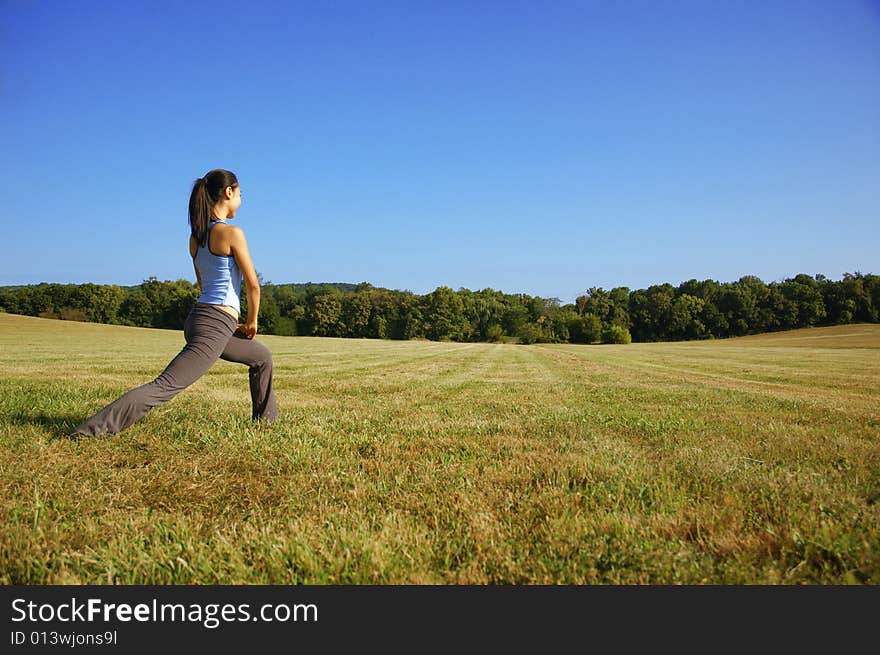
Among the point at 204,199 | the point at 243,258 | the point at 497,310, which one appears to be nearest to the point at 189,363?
the point at 243,258

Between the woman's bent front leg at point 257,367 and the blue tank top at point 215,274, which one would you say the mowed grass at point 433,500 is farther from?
the blue tank top at point 215,274

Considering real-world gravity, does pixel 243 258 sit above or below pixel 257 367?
above

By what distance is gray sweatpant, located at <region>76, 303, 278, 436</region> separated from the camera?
412 cm

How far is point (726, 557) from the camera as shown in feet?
7.64

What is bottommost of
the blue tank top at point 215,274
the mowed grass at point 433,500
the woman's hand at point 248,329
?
the mowed grass at point 433,500

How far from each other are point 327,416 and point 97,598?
13.0 ft

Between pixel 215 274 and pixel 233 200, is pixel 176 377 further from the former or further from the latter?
pixel 233 200

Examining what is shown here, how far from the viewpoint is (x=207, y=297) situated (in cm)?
450

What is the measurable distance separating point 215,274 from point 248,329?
0.64 meters

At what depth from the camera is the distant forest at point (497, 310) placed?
85250 millimetres

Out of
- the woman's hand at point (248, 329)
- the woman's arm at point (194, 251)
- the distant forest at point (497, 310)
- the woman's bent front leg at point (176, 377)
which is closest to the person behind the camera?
the woman's bent front leg at point (176, 377)

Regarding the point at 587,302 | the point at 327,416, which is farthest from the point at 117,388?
the point at 587,302

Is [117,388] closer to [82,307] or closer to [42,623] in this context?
[42,623]

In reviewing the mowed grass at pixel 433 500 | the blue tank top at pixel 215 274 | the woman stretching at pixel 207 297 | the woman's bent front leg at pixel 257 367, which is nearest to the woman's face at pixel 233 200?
the woman stretching at pixel 207 297
